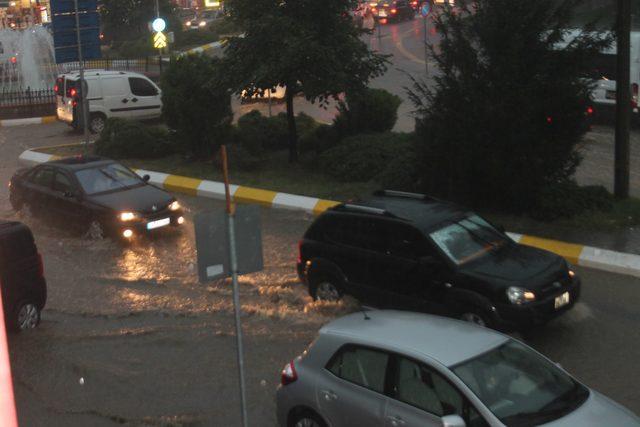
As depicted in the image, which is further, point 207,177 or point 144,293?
point 207,177

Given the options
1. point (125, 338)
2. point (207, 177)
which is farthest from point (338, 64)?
point (125, 338)

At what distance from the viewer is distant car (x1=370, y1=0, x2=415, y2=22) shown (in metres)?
57.7

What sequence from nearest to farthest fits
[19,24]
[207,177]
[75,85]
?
[207,177] → [75,85] → [19,24]

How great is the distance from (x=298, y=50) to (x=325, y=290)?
7.56m

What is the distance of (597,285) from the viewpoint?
39.5 ft

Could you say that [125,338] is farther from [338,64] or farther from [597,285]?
[338,64]

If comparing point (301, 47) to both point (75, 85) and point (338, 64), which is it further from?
point (75, 85)

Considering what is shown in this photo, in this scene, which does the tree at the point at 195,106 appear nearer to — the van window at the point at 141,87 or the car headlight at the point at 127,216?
the car headlight at the point at 127,216

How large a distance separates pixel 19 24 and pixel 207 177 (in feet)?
173

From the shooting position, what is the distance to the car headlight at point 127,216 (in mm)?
15195

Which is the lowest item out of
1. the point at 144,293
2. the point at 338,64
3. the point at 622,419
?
the point at 144,293

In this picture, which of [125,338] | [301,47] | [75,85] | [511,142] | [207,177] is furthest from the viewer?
[75,85]

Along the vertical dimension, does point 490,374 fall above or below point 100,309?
above

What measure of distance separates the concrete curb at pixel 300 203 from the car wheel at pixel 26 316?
6264 millimetres
